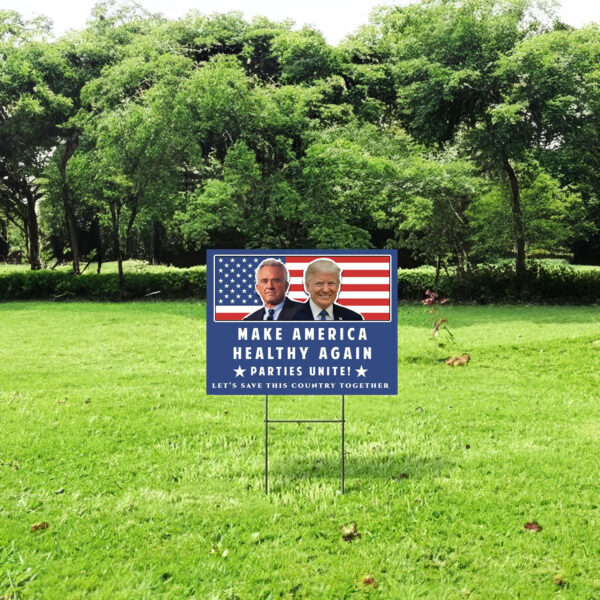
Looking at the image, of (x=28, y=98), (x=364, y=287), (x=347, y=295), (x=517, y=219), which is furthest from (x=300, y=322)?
(x=28, y=98)

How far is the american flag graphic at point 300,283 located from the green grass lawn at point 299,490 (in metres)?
1.27

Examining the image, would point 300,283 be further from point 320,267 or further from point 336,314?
point 336,314

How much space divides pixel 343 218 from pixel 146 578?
53.5 ft

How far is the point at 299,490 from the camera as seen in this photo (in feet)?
14.9

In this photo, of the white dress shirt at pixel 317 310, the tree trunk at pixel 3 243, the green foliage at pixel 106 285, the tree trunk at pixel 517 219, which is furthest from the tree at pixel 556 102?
the tree trunk at pixel 3 243

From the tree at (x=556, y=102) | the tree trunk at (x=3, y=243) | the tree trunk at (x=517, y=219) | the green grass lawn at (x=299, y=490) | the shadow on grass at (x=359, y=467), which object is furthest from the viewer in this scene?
the tree trunk at (x=3, y=243)

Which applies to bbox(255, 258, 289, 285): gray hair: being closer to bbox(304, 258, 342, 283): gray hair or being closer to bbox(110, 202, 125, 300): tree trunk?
bbox(304, 258, 342, 283): gray hair

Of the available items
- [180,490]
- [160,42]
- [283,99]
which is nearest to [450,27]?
[283,99]

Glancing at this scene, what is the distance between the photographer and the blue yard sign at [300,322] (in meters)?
4.31

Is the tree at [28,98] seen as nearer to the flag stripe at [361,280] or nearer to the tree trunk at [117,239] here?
the tree trunk at [117,239]

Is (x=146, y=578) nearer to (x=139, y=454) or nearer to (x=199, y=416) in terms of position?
(x=139, y=454)

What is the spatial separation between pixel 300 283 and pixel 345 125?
54.8 feet

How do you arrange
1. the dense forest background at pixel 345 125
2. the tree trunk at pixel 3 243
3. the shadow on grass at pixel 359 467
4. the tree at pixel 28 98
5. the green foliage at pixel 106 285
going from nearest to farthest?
the shadow on grass at pixel 359 467, the dense forest background at pixel 345 125, the green foliage at pixel 106 285, the tree at pixel 28 98, the tree trunk at pixel 3 243

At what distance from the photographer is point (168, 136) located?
19.7 metres
